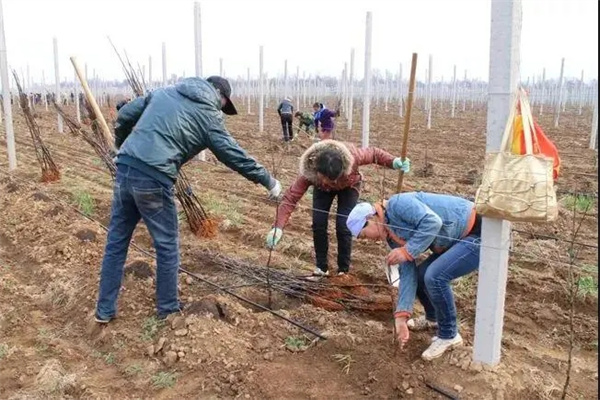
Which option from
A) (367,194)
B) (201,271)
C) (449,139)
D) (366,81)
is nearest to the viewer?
(201,271)

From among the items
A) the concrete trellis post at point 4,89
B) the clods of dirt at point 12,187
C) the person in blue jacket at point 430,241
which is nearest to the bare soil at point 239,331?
the person in blue jacket at point 430,241

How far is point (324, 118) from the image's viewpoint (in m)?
10.6

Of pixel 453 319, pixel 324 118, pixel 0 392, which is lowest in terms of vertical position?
pixel 0 392

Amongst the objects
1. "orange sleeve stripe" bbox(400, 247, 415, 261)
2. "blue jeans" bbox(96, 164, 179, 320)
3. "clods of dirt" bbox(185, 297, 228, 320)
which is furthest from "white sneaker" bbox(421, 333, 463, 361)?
"blue jeans" bbox(96, 164, 179, 320)

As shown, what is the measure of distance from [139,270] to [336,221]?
1.42 meters

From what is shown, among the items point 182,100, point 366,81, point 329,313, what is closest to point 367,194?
point 366,81

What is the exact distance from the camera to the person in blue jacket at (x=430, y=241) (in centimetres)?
266

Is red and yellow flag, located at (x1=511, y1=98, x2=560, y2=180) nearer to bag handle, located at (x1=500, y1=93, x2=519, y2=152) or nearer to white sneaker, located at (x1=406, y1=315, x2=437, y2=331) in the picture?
bag handle, located at (x1=500, y1=93, x2=519, y2=152)

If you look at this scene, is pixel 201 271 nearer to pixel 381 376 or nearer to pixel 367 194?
pixel 381 376

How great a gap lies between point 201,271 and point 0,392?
70.9 inches

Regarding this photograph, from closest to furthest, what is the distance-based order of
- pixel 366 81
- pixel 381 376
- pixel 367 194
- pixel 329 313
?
pixel 381 376, pixel 329 313, pixel 367 194, pixel 366 81

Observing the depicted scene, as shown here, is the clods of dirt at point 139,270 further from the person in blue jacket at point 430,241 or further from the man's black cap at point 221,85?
the person in blue jacket at point 430,241

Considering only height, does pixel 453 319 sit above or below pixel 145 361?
above

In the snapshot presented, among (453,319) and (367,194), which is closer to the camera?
(453,319)
